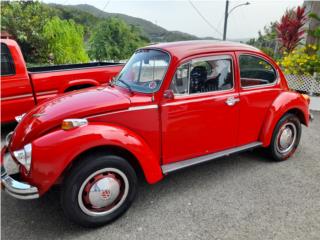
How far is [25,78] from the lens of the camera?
5.10 meters

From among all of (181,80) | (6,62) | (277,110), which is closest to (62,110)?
(181,80)

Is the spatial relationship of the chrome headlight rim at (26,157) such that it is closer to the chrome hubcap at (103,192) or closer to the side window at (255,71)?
the chrome hubcap at (103,192)

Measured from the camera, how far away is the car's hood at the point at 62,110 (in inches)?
108

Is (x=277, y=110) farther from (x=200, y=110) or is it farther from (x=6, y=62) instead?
(x=6, y=62)

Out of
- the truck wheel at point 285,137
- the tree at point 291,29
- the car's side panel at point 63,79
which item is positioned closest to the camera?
the truck wheel at point 285,137

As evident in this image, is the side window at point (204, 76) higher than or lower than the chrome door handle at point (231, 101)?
higher

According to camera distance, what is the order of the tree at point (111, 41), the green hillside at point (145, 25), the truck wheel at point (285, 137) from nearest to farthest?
the truck wheel at point (285, 137) → the tree at point (111, 41) → the green hillside at point (145, 25)

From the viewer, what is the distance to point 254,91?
3.68m

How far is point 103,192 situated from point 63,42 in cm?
950

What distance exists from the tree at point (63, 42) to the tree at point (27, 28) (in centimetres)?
48

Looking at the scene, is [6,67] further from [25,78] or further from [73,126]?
[73,126]

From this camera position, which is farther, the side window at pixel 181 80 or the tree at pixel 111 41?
the tree at pixel 111 41

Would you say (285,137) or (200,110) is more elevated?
(200,110)

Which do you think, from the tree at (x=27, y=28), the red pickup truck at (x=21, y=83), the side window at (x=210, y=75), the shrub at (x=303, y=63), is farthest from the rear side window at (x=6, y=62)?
the shrub at (x=303, y=63)
